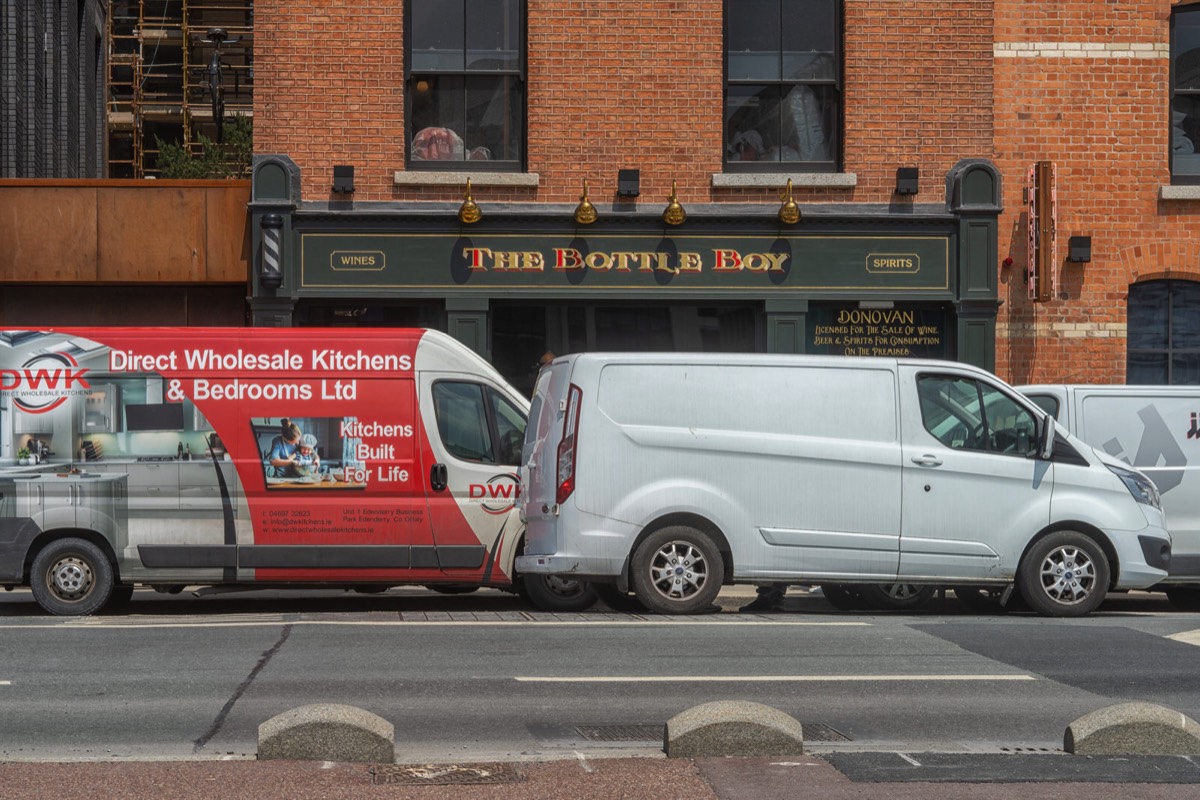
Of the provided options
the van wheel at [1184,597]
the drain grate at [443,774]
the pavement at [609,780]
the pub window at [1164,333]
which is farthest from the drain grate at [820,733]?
the pub window at [1164,333]

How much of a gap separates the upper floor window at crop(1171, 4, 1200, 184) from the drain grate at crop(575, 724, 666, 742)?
1339 centimetres

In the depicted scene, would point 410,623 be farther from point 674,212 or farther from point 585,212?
point 674,212

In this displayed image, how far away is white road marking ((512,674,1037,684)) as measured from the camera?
9055mm

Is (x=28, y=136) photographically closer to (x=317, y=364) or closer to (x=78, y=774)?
(x=317, y=364)

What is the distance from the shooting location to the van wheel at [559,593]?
43.2 feet

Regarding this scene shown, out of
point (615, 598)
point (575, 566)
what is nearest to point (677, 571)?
point (575, 566)

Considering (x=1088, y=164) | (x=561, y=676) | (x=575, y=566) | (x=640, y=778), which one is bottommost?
(x=561, y=676)

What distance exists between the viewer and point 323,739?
269 inches

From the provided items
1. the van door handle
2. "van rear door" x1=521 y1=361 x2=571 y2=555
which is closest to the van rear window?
"van rear door" x1=521 y1=361 x2=571 y2=555

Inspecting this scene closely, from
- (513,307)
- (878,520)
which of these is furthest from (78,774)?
(513,307)

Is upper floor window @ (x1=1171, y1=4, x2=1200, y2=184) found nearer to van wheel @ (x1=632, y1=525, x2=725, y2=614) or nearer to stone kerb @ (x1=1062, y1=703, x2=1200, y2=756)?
van wheel @ (x1=632, y1=525, x2=725, y2=614)

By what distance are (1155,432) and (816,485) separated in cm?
333

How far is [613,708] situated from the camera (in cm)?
835

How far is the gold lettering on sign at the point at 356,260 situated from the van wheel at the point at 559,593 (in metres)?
5.73
